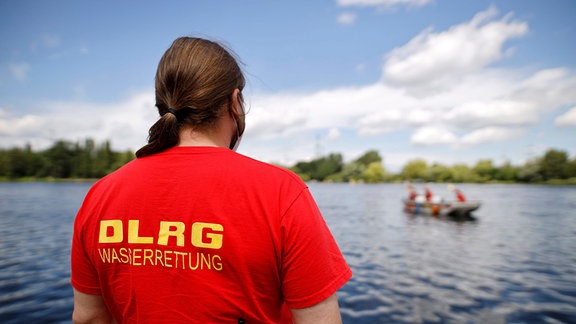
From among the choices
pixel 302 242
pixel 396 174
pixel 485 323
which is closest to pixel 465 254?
pixel 485 323

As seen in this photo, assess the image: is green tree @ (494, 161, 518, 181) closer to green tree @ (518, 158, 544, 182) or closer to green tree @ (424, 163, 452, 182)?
green tree @ (518, 158, 544, 182)

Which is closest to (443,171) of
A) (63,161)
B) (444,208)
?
(444,208)

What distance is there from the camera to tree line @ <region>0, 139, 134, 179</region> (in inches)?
4395

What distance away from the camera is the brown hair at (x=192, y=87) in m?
1.43

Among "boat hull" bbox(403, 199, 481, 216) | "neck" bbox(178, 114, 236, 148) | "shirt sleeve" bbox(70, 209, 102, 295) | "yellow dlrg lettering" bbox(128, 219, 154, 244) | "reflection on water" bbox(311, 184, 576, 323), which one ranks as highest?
"neck" bbox(178, 114, 236, 148)

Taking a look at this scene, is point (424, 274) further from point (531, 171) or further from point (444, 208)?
point (531, 171)

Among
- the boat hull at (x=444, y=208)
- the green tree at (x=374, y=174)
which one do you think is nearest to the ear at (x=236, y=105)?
the boat hull at (x=444, y=208)

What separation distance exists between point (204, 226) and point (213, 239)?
6cm

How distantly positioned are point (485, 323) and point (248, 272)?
8.41m

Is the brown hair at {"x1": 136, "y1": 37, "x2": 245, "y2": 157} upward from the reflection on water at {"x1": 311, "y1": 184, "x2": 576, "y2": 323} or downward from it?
upward

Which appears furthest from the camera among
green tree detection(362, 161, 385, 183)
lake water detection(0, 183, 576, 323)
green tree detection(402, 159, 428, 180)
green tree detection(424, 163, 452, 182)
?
green tree detection(402, 159, 428, 180)

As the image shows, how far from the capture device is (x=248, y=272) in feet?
4.32

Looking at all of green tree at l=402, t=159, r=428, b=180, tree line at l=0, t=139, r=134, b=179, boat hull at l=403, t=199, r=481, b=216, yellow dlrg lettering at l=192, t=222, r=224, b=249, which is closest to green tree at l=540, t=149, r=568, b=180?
green tree at l=402, t=159, r=428, b=180

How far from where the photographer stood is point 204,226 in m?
1.32
